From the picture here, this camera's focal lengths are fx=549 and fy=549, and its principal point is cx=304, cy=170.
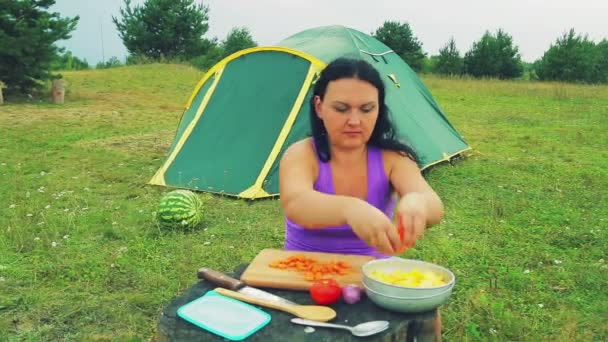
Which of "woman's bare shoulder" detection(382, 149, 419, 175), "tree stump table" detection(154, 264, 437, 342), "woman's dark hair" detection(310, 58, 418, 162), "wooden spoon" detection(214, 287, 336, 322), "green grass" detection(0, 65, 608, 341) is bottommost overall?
"green grass" detection(0, 65, 608, 341)

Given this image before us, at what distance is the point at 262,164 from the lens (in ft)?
19.1

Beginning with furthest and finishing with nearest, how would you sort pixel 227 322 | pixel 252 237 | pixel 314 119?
pixel 252 237 → pixel 314 119 → pixel 227 322

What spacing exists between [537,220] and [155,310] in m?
3.57

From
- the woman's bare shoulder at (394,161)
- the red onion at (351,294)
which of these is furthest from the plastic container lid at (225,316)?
the woman's bare shoulder at (394,161)

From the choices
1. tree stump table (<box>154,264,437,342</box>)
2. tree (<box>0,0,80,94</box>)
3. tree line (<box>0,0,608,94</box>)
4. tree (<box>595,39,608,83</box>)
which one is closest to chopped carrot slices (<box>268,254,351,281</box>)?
tree stump table (<box>154,264,437,342</box>)

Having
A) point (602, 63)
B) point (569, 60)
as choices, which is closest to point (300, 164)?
point (569, 60)

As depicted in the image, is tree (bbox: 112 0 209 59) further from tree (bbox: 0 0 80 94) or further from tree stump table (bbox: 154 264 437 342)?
tree stump table (bbox: 154 264 437 342)

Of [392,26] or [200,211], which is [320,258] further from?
[392,26]

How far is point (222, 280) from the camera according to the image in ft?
6.61

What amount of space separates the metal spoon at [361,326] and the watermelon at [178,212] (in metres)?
3.09

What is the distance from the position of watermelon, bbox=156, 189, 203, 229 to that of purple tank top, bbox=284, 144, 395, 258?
7.37 feet

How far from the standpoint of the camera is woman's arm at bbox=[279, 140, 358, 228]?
2.05 m

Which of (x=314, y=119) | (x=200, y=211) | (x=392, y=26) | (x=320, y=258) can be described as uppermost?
(x=392, y=26)

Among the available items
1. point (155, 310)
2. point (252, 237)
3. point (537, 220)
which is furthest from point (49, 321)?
point (537, 220)
